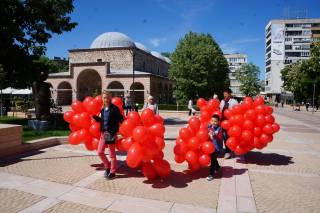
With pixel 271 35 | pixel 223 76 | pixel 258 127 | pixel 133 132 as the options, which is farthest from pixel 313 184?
pixel 271 35

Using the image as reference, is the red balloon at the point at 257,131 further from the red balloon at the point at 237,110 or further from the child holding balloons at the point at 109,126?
the child holding balloons at the point at 109,126

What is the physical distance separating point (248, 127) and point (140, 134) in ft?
12.1

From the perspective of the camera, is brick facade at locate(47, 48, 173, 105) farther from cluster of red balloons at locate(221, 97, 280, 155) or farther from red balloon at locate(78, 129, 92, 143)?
red balloon at locate(78, 129, 92, 143)

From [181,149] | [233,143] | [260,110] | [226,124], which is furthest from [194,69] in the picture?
[181,149]

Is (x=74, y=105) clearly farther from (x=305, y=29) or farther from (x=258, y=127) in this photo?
(x=305, y=29)

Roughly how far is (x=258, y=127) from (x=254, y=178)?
5.96 feet

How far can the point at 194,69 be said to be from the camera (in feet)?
133

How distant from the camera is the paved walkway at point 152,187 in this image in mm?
5395

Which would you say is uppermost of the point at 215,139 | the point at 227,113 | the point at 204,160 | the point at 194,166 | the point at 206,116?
the point at 227,113

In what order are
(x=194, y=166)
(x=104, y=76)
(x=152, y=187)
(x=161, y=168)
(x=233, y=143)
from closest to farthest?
1. (x=152, y=187)
2. (x=161, y=168)
3. (x=194, y=166)
4. (x=233, y=143)
5. (x=104, y=76)

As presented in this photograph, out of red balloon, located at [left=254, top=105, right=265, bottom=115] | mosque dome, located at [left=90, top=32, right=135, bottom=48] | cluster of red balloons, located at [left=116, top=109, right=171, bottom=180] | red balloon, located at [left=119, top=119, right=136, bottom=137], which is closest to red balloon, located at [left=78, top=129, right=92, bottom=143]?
cluster of red balloons, located at [left=116, top=109, right=171, bottom=180]

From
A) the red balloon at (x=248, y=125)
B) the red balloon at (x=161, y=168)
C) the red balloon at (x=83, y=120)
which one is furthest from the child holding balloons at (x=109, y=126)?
the red balloon at (x=248, y=125)

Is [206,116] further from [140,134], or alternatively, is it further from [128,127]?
[140,134]

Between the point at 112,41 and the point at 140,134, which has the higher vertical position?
the point at 112,41
